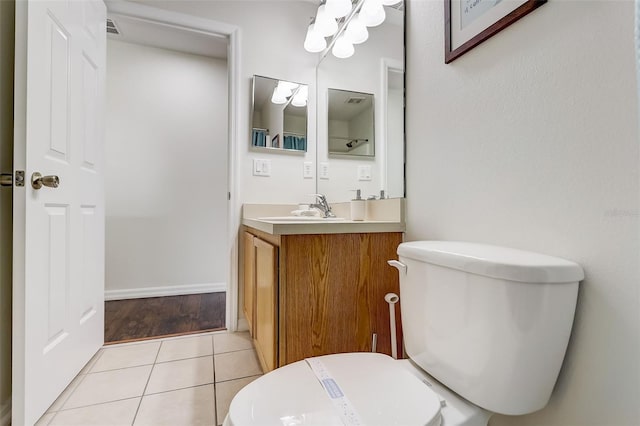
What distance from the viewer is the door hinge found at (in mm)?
956

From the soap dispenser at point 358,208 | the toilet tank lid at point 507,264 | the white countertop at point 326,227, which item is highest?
the soap dispenser at point 358,208

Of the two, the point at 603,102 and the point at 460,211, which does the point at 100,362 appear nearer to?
the point at 460,211

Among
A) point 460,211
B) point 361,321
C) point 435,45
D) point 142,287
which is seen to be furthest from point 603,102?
point 142,287

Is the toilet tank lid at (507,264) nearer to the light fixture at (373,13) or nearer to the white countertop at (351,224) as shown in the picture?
the white countertop at (351,224)

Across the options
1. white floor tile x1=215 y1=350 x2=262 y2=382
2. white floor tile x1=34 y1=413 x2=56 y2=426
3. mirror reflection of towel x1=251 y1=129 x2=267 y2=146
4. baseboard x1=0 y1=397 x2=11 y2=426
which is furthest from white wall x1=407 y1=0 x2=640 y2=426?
baseboard x1=0 y1=397 x2=11 y2=426

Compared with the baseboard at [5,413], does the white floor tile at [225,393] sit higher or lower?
lower

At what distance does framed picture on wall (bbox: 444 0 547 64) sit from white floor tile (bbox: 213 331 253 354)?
→ 5.50 feet

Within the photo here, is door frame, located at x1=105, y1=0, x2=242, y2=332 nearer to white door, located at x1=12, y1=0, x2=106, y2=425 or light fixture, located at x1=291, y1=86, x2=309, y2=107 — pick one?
light fixture, located at x1=291, y1=86, x2=309, y2=107

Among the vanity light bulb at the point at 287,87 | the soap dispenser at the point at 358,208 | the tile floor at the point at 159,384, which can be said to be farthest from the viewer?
the vanity light bulb at the point at 287,87

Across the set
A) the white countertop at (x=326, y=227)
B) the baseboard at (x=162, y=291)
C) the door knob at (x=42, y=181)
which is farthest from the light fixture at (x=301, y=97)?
the baseboard at (x=162, y=291)

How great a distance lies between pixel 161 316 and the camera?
2.11 metres

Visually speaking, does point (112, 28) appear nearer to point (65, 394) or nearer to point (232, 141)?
point (232, 141)

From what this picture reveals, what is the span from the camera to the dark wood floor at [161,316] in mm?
1825

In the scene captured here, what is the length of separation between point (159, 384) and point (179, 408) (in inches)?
8.8
